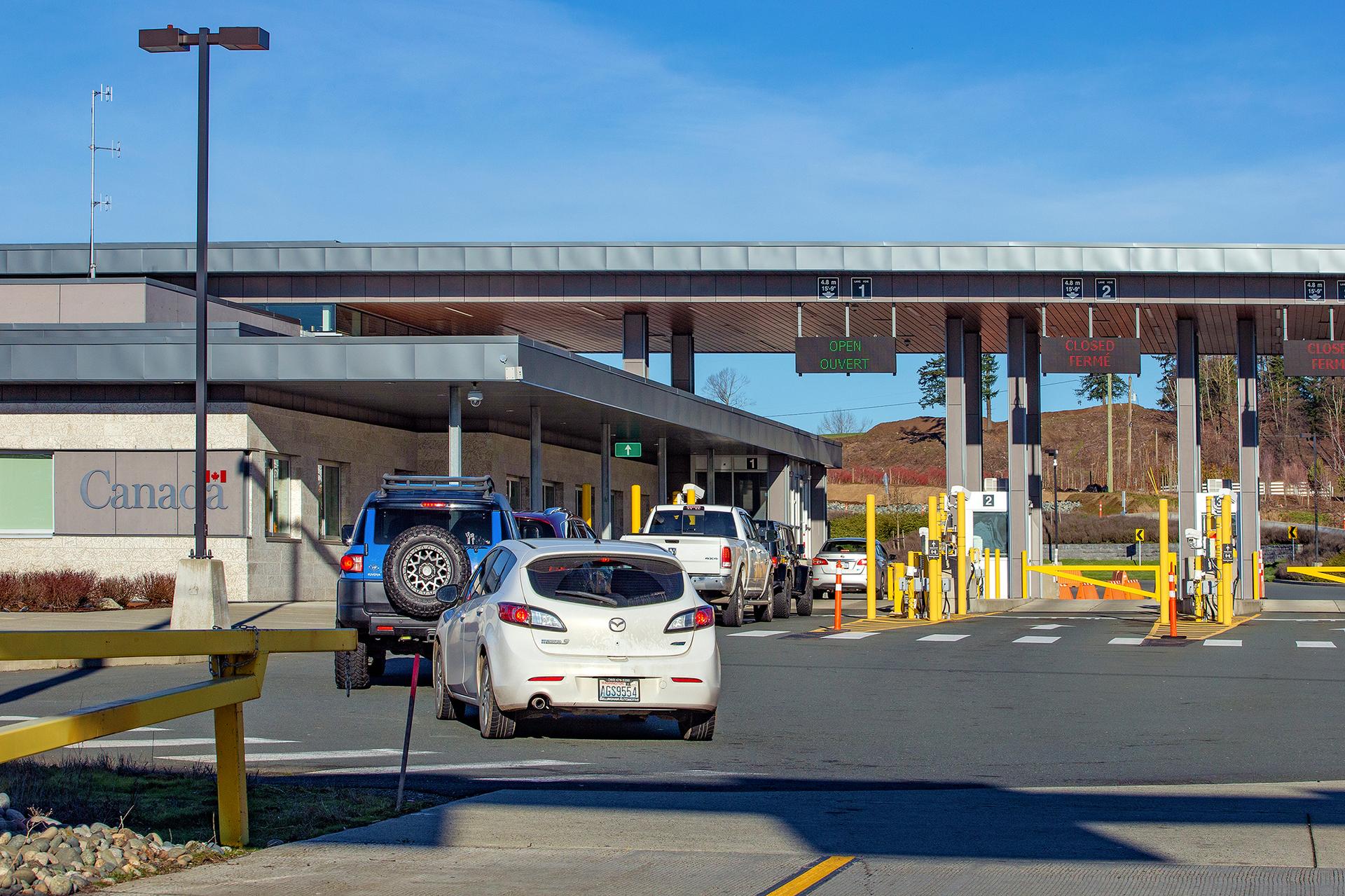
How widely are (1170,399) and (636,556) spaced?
140 meters

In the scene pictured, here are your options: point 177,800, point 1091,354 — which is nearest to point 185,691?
point 177,800

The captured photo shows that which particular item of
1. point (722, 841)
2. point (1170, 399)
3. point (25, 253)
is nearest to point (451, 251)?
point (25, 253)

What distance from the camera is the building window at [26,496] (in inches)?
1138

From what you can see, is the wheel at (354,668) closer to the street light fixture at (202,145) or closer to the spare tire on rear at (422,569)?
the spare tire on rear at (422,569)

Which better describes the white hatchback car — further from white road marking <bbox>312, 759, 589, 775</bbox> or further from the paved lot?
white road marking <bbox>312, 759, 589, 775</bbox>

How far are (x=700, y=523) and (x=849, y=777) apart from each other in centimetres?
1635

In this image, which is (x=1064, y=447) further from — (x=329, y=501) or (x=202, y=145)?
(x=202, y=145)

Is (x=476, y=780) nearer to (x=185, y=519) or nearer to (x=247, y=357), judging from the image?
(x=247, y=357)

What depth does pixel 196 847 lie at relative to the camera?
728cm

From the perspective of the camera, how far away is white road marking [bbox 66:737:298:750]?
11797mm

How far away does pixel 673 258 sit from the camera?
127 feet

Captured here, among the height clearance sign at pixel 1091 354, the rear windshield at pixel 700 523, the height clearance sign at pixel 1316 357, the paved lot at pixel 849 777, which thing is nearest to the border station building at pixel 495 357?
the height clearance sign at pixel 1316 357

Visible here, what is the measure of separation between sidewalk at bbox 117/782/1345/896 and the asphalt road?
3.43 ft

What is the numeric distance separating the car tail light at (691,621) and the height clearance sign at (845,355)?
77.9ft
